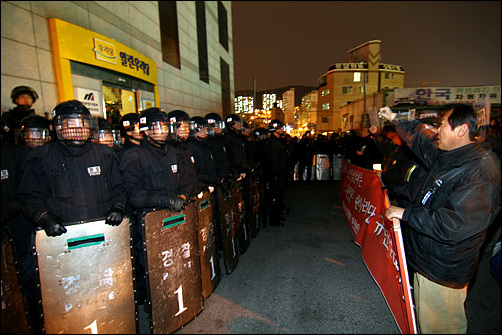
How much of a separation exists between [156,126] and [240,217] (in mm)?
2073

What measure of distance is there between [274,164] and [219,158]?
142 cm

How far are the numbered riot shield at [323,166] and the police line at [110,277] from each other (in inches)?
368

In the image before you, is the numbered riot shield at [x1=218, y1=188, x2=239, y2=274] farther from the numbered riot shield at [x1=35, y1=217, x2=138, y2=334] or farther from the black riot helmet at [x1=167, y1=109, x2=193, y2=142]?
the numbered riot shield at [x1=35, y1=217, x2=138, y2=334]

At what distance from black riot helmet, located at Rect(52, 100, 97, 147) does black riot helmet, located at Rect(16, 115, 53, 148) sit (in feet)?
3.14

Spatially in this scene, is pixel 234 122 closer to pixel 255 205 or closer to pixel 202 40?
pixel 255 205

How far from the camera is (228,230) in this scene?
12.1 feet

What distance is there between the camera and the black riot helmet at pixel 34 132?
3182 millimetres

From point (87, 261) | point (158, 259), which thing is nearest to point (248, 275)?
point (158, 259)

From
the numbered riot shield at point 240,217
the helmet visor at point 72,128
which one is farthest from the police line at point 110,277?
the numbered riot shield at point 240,217

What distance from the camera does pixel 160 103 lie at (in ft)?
35.7

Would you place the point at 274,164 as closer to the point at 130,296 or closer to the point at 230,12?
the point at 130,296

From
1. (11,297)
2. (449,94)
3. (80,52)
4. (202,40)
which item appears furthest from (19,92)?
(449,94)

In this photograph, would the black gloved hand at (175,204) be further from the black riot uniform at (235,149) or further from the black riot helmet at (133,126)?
the black riot uniform at (235,149)

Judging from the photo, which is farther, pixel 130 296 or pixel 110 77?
pixel 110 77
